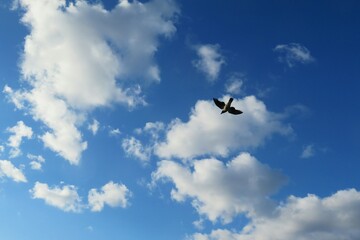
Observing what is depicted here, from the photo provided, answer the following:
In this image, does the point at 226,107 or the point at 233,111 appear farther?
the point at 233,111

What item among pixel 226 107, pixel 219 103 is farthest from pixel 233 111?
pixel 219 103

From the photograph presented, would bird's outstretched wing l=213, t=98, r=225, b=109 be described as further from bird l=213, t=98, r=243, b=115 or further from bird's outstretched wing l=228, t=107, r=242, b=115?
bird's outstretched wing l=228, t=107, r=242, b=115

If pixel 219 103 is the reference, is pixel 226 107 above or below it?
below

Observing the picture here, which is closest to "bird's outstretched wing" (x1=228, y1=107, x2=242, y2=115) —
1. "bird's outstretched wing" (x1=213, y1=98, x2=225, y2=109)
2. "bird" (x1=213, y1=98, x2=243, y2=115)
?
"bird" (x1=213, y1=98, x2=243, y2=115)

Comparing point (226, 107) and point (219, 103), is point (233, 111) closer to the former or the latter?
point (226, 107)

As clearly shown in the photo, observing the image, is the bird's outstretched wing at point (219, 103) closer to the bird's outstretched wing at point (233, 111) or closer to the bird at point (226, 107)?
the bird at point (226, 107)

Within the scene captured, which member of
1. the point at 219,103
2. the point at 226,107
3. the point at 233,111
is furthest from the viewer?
the point at 219,103

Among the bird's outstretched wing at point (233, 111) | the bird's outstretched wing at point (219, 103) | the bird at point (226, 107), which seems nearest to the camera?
the bird at point (226, 107)

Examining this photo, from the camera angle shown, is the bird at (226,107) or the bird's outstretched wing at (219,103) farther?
the bird's outstretched wing at (219,103)

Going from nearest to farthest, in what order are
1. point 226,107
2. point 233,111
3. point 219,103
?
point 226,107 < point 233,111 < point 219,103

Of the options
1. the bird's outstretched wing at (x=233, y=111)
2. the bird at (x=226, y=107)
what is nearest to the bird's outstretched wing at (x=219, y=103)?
the bird at (x=226, y=107)

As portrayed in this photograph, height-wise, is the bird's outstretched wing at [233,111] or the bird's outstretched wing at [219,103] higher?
the bird's outstretched wing at [219,103]

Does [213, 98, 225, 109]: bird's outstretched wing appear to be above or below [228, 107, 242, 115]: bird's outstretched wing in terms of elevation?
above

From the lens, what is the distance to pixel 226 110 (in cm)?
4419
